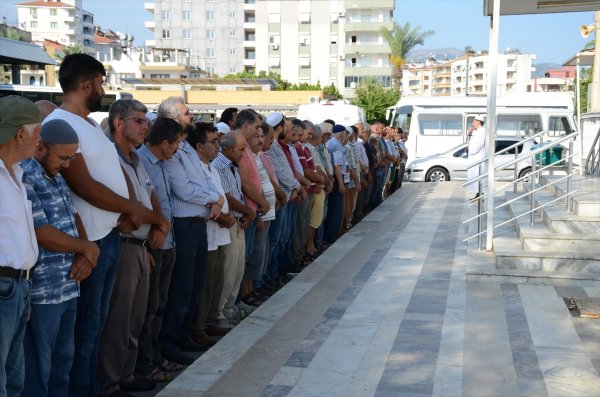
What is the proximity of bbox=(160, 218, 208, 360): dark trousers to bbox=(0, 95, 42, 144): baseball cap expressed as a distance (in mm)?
2136

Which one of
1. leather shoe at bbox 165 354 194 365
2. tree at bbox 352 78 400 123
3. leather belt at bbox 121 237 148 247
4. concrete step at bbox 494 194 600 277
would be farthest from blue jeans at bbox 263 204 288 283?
tree at bbox 352 78 400 123

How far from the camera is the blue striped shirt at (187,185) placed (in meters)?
5.45

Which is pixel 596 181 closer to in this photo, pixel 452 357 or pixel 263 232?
pixel 263 232

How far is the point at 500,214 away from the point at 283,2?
80.8 meters

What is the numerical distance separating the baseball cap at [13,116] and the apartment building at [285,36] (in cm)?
7075

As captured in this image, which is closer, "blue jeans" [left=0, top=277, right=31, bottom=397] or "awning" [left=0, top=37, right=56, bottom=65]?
"blue jeans" [left=0, top=277, right=31, bottom=397]

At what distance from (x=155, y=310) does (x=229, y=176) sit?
1743 millimetres

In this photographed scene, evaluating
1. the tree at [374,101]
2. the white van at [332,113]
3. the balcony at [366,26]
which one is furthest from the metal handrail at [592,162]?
the balcony at [366,26]

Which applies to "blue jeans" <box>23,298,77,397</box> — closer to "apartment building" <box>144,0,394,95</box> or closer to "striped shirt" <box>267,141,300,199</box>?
"striped shirt" <box>267,141,300,199</box>

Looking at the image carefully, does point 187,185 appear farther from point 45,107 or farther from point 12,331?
point 12,331

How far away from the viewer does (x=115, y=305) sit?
4.64 meters

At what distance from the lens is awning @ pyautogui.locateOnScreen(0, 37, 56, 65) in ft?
102

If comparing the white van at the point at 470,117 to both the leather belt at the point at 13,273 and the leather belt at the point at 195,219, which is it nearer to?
the leather belt at the point at 195,219

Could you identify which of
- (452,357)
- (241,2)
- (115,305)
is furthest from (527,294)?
(241,2)
